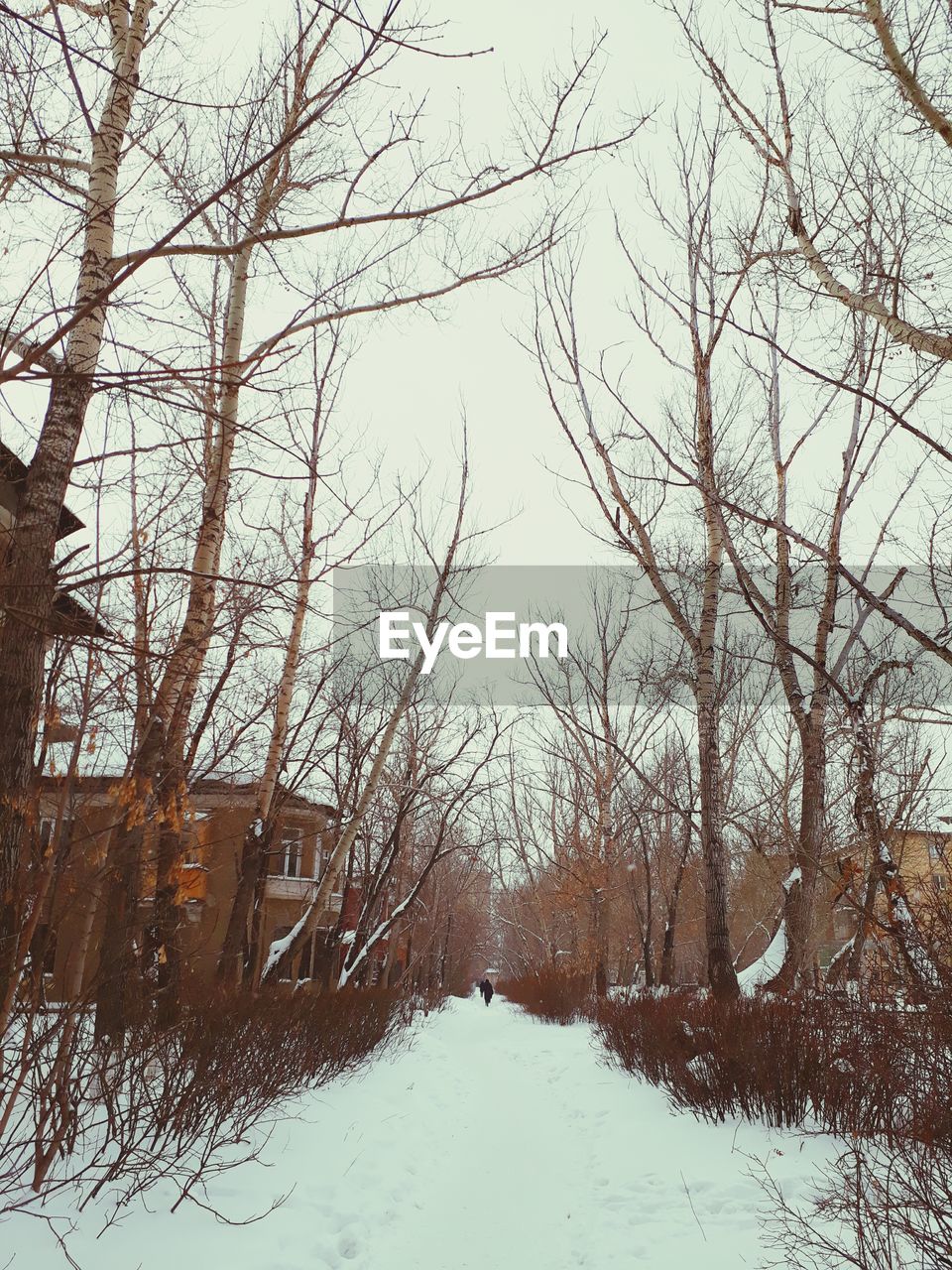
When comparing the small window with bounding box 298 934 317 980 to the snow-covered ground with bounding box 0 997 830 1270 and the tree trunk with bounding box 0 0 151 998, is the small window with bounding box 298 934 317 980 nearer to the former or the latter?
the snow-covered ground with bounding box 0 997 830 1270

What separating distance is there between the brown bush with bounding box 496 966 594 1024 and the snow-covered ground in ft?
39.3

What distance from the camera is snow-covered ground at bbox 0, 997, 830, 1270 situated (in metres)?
3.72

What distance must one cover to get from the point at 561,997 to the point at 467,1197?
52.6 feet

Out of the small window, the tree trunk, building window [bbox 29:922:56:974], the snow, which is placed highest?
the tree trunk

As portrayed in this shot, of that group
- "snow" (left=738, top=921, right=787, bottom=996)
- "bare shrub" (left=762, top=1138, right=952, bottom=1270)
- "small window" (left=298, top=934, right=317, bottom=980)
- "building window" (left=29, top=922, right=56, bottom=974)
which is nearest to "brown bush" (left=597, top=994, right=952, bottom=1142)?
"bare shrub" (left=762, top=1138, right=952, bottom=1270)

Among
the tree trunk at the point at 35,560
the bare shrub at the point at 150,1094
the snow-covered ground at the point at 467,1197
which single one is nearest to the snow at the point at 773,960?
the snow-covered ground at the point at 467,1197

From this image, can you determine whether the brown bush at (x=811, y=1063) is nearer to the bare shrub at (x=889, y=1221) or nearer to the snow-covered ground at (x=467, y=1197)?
the bare shrub at (x=889, y=1221)

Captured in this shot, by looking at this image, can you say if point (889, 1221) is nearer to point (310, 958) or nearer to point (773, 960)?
point (773, 960)

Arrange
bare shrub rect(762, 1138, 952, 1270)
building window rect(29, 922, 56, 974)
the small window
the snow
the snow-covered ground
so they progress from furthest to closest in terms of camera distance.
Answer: the small window, the snow, the snow-covered ground, building window rect(29, 922, 56, 974), bare shrub rect(762, 1138, 952, 1270)

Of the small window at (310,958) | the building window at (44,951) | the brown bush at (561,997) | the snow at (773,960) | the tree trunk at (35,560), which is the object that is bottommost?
the brown bush at (561,997)

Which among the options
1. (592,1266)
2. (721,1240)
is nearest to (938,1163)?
(721,1240)

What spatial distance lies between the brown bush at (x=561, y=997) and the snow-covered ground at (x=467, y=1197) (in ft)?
39.3

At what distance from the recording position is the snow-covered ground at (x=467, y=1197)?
3.72 meters

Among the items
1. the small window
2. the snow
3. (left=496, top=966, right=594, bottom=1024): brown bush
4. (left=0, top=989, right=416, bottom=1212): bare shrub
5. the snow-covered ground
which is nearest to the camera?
(left=0, top=989, right=416, bottom=1212): bare shrub
